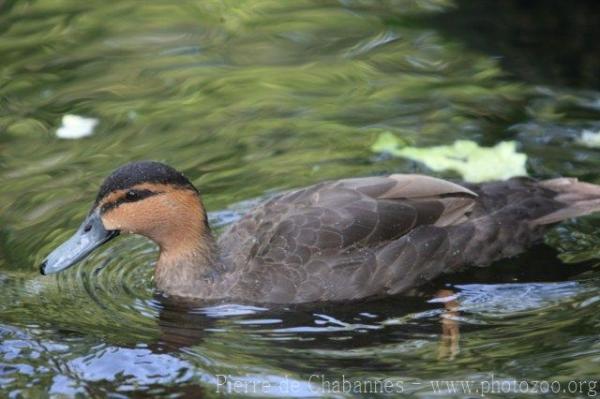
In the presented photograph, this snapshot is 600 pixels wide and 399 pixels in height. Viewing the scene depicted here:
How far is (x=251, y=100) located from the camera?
11.4 meters

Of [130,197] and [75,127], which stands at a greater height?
[75,127]

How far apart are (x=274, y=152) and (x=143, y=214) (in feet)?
6.82

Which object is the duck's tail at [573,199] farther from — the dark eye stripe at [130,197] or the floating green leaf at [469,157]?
the dark eye stripe at [130,197]

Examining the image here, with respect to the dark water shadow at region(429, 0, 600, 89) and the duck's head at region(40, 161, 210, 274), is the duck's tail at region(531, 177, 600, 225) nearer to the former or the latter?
the dark water shadow at region(429, 0, 600, 89)

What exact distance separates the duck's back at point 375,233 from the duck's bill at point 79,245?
97cm

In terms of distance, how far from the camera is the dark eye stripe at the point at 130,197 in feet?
27.8

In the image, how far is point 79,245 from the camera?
27.8 feet

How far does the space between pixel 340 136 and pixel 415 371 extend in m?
3.70

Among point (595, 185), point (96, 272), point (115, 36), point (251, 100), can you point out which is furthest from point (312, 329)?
point (115, 36)

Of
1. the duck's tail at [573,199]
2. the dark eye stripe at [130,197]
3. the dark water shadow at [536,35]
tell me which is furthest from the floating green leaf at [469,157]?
the dark eye stripe at [130,197]

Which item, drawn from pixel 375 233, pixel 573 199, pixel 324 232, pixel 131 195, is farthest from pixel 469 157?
pixel 131 195

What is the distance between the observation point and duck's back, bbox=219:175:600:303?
8.60 meters

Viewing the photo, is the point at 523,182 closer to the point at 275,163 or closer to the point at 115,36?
the point at 275,163

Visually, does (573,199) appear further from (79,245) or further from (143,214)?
(79,245)
